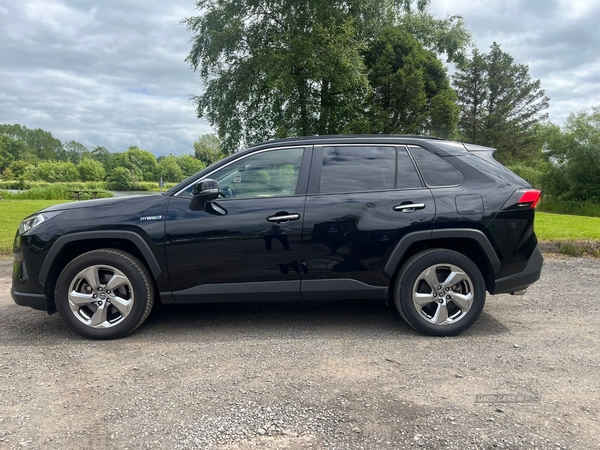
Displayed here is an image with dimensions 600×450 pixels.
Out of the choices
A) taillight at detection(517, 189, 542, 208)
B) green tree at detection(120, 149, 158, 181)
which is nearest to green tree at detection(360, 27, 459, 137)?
taillight at detection(517, 189, 542, 208)

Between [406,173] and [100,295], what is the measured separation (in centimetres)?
301

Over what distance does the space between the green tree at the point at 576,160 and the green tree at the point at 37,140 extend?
135890 millimetres

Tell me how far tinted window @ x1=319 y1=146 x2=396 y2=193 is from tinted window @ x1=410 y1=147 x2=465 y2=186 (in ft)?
0.85

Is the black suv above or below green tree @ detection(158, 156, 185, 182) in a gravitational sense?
below

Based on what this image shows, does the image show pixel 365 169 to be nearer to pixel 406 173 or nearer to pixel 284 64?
pixel 406 173

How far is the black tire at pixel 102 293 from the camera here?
3.66 metres

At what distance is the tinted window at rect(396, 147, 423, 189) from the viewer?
3852 mm

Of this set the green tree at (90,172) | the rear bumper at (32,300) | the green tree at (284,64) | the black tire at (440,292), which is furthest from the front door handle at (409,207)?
the green tree at (90,172)

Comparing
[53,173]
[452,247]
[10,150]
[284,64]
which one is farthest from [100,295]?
[10,150]

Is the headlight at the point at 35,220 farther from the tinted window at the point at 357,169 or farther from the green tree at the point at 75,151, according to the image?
the green tree at the point at 75,151

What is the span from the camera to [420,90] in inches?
832

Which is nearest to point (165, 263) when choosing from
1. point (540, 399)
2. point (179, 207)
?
point (179, 207)

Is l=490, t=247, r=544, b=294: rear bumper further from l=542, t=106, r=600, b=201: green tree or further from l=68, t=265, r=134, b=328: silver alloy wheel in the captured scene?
l=542, t=106, r=600, b=201: green tree

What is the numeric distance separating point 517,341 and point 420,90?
19681mm
